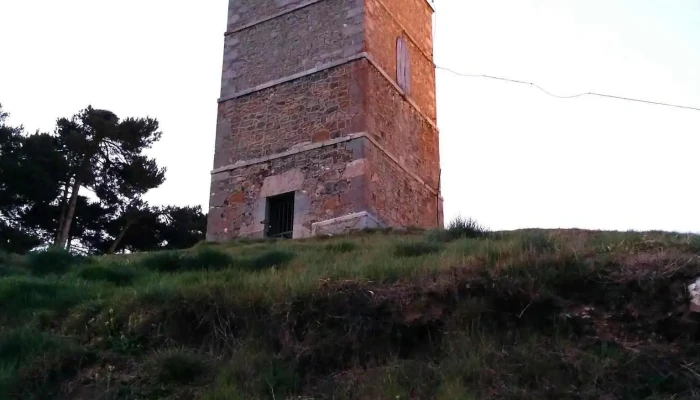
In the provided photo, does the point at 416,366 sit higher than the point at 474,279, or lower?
lower

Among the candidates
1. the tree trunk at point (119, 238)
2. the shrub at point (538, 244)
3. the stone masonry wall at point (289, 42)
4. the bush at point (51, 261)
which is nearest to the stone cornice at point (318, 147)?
the stone masonry wall at point (289, 42)

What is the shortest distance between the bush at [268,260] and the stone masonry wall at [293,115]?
16.6ft

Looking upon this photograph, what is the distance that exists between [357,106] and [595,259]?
8365 millimetres

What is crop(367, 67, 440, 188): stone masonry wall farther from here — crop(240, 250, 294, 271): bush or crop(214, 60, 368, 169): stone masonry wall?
crop(240, 250, 294, 271): bush

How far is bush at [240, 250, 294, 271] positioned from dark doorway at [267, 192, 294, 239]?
15.7 feet

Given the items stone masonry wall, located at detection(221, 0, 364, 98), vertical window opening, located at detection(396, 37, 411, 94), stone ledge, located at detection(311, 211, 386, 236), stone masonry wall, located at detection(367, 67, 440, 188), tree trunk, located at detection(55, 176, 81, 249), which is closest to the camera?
stone ledge, located at detection(311, 211, 386, 236)

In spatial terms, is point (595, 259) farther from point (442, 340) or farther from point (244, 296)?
point (244, 296)

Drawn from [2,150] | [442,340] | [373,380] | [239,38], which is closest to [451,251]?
[442,340]

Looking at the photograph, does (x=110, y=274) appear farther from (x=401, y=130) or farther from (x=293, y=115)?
(x=401, y=130)

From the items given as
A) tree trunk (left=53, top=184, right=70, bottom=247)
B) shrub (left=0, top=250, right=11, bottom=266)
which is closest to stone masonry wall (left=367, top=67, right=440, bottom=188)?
shrub (left=0, top=250, right=11, bottom=266)

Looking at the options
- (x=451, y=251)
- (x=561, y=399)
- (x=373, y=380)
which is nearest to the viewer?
(x=561, y=399)

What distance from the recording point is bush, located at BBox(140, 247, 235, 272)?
31.9 feet

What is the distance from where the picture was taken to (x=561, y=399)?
528cm


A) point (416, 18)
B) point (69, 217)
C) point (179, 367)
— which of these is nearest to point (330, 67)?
point (416, 18)
